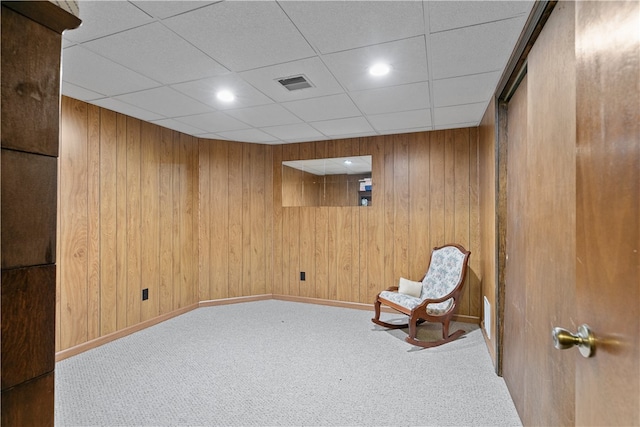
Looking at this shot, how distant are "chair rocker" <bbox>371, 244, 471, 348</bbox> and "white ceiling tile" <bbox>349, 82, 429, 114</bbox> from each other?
1.67m

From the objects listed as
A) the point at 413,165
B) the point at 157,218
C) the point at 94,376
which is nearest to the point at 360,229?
the point at 413,165

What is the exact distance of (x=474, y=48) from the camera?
202 centimetres

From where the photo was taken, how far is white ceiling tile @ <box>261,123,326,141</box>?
3.88 m

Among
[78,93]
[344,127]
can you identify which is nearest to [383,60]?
[344,127]

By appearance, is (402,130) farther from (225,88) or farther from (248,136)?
(225,88)

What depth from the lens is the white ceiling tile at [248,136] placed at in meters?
4.13

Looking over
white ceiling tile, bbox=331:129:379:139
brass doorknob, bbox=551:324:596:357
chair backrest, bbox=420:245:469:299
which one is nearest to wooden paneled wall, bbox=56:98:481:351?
white ceiling tile, bbox=331:129:379:139

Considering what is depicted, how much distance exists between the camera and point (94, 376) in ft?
8.38

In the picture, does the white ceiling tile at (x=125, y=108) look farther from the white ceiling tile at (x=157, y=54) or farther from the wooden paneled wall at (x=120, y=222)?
the white ceiling tile at (x=157, y=54)

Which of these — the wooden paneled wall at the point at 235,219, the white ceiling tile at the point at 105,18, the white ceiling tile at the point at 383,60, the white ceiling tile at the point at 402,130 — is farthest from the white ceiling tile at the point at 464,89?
the wooden paneled wall at the point at 235,219

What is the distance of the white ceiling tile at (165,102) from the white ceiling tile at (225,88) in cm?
12

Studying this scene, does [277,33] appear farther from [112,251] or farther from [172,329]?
[172,329]

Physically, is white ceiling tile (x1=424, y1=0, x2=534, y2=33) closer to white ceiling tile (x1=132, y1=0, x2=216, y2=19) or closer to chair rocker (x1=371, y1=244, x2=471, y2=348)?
white ceiling tile (x1=132, y1=0, x2=216, y2=19)

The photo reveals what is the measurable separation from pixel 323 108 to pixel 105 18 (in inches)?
73.1
